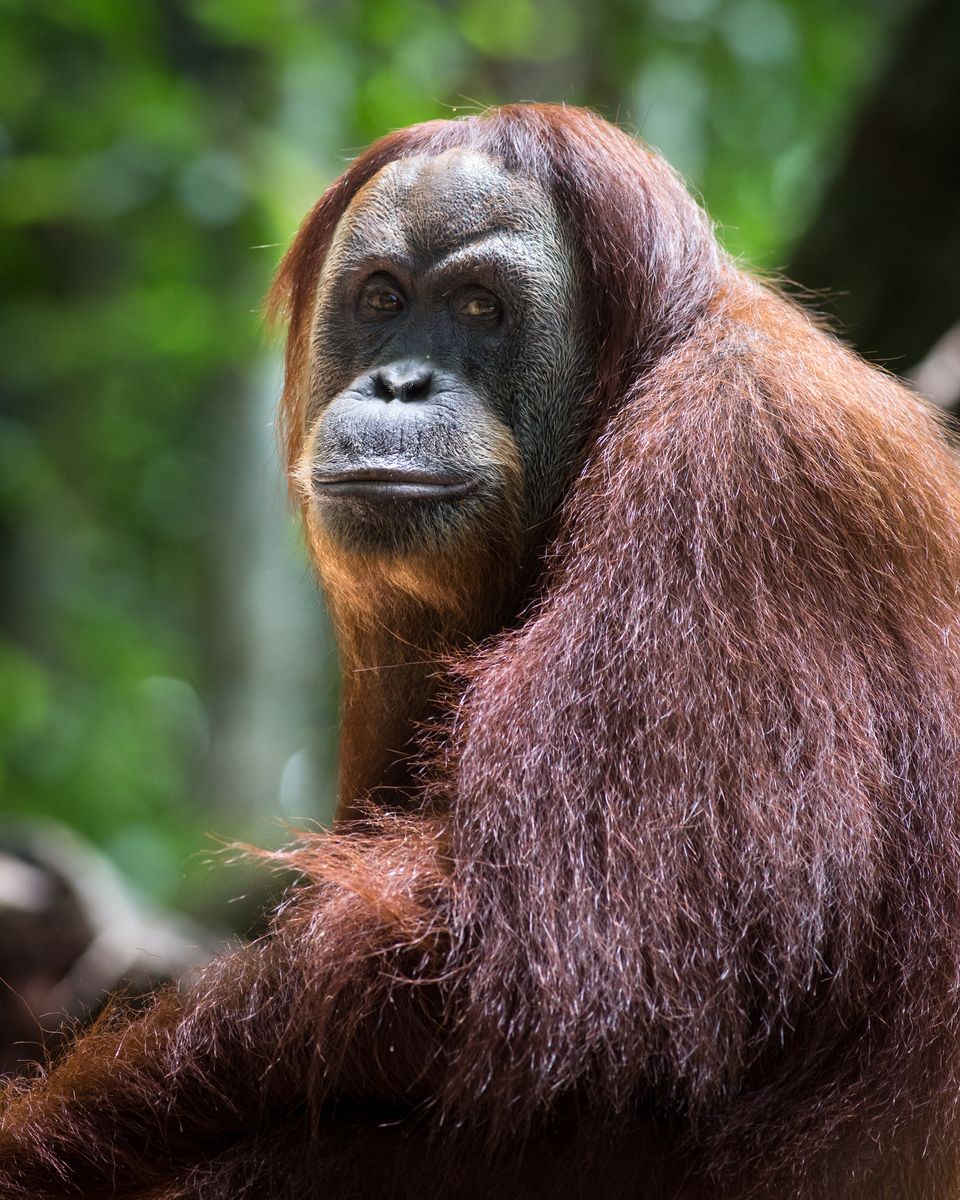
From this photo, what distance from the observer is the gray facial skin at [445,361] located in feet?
10.6

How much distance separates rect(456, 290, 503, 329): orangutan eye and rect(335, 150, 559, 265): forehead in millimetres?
134

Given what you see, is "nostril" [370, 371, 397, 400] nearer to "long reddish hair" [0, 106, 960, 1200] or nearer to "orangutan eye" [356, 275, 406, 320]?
"orangutan eye" [356, 275, 406, 320]

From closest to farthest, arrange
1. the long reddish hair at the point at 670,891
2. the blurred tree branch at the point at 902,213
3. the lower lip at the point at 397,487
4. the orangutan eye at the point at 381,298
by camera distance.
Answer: the long reddish hair at the point at 670,891 → the lower lip at the point at 397,487 → the orangutan eye at the point at 381,298 → the blurred tree branch at the point at 902,213

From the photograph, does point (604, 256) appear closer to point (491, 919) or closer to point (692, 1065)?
point (491, 919)

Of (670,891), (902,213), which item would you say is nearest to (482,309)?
(670,891)

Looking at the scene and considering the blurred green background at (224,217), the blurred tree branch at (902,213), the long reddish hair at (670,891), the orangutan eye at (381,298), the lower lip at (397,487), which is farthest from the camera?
the blurred green background at (224,217)

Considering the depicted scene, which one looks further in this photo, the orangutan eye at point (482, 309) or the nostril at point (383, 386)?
the orangutan eye at point (482, 309)

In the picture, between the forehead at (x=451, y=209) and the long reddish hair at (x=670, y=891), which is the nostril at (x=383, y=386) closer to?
the forehead at (x=451, y=209)

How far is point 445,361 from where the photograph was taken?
336cm

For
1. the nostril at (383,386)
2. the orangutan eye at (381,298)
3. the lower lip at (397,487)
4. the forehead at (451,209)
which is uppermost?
the forehead at (451,209)

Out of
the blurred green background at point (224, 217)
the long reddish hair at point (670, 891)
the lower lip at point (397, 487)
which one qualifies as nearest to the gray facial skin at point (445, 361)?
the lower lip at point (397, 487)

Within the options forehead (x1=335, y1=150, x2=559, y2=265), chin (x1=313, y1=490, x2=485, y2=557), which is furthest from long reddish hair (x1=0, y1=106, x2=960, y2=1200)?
forehead (x1=335, y1=150, x2=559, y2=265)

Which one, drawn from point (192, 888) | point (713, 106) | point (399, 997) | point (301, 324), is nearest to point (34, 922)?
point (192, 888)

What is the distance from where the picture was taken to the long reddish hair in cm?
253
